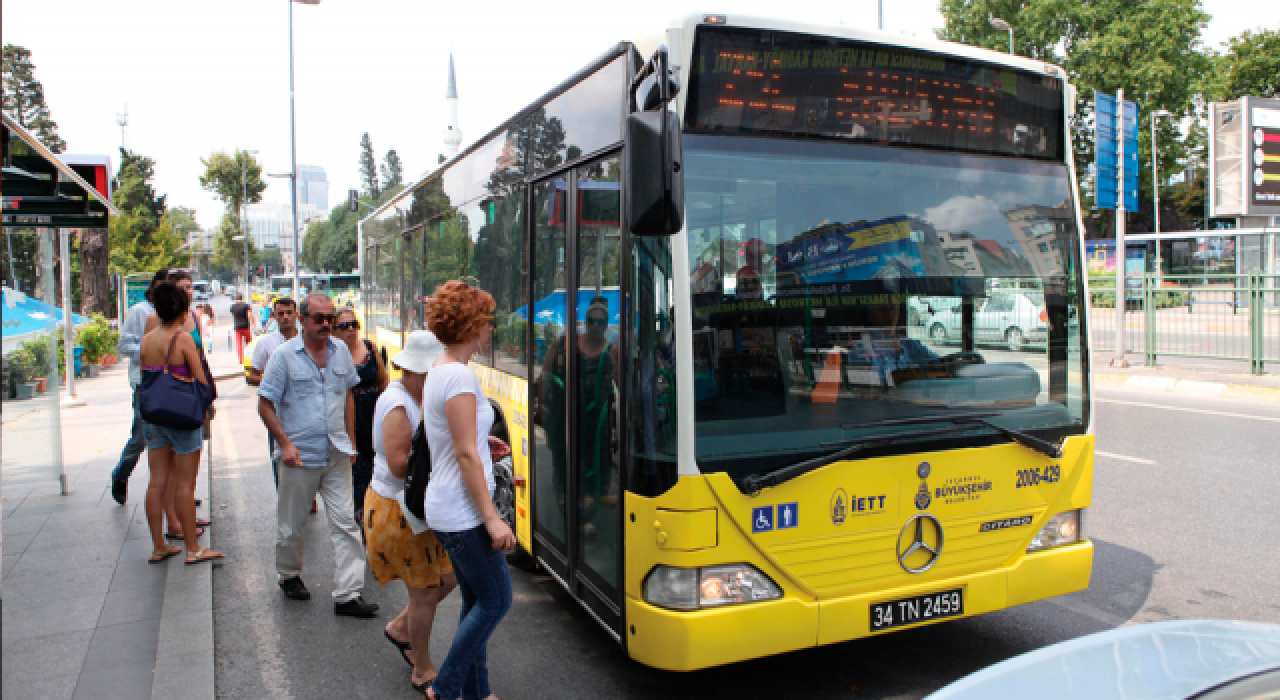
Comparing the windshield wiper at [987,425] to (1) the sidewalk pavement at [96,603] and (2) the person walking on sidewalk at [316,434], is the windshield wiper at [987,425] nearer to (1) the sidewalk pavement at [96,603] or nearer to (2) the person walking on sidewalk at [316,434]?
(2) the person walking on sidewalk at [316,434]

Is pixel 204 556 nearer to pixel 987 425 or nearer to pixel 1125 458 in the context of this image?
pixel 987 425

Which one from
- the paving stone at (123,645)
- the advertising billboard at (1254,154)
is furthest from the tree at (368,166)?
the paving stone at (123,645)

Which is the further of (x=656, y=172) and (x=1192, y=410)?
(x=1192, y=410)

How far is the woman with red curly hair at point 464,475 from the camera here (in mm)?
3299

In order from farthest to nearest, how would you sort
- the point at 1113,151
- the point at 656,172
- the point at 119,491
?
1. the point at 1113,151
2. the point at 119,491
3. the point at 656,172

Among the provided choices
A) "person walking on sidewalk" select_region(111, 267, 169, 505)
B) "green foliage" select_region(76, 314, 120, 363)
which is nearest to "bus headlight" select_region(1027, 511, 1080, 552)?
"person walking on sidewalk" select_region(111, 267, 169, 505)

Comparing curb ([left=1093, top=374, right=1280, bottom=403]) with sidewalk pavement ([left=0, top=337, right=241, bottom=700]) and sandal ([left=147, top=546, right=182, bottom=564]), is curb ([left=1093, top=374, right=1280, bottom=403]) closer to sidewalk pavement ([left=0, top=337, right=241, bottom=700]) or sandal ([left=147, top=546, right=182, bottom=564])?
sandal ([left=147, top=546, right=182, bottom=564])

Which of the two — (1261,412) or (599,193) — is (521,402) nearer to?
(599,193)

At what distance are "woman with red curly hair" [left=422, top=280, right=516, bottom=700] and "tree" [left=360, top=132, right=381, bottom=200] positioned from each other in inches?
4718

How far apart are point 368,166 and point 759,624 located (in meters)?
122

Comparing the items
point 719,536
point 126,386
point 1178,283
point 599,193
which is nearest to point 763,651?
point 719,536

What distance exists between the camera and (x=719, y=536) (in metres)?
3.38

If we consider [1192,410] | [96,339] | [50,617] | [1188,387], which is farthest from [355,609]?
[96,339]

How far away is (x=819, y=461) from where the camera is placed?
11.4 feet
